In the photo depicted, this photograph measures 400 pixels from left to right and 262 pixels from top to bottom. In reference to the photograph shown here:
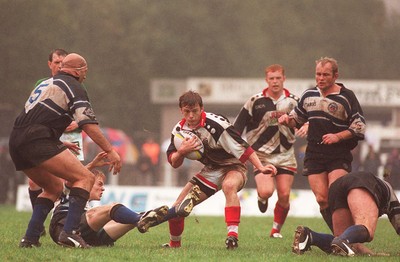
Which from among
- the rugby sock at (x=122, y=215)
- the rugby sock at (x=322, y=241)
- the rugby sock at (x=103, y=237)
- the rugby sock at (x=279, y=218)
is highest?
A: the rugby sock at (x=122, y=215)

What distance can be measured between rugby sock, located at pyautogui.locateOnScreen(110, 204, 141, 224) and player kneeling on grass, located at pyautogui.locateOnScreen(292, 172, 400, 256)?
1.71 metres

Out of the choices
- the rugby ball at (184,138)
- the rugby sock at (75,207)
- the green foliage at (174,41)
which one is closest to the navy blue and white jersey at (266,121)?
the rugby ball at (184,138)

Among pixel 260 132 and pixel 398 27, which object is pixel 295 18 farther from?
pixel 260 132

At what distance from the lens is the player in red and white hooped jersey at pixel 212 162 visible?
11930 mm

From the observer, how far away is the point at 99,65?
65.8 m

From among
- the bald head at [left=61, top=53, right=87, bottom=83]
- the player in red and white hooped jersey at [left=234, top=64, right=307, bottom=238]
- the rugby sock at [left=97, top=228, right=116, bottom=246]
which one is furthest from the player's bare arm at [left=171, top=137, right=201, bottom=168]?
the player in red and white hooped jersey at [left=234, top=64, right=307, bottom=238]

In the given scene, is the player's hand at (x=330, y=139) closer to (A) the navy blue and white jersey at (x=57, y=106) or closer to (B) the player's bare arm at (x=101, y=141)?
(B) the player's bare arm at (x=101, y=141)

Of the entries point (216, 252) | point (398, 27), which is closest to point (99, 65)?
point (398, 27)

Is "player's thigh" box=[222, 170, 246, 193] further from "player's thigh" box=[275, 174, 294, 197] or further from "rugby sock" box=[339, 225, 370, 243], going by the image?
"player's thigh" box=[275, 174, 294, 197]

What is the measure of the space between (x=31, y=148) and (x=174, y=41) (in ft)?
213

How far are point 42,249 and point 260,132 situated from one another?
5.47m

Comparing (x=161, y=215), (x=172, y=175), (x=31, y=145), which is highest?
(x=31, y=145)

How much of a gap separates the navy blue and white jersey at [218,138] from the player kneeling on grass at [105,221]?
107 cm

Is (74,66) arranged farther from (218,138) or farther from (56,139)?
(218,138)
